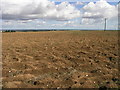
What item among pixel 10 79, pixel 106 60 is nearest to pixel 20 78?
pixel 10 79

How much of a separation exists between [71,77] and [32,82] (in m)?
1.98

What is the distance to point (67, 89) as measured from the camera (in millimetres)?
6871

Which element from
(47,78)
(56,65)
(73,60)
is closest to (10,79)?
(47,78)

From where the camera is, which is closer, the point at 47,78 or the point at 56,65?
the point at 47,78

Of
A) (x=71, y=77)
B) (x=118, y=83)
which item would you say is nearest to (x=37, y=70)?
(x=71, y=77)

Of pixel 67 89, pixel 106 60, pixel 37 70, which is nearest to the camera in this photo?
pixel 67 89

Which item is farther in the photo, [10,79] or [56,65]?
[56,65]

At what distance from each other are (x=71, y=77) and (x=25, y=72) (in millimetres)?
2677

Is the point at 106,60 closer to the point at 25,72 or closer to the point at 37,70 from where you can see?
the point at 37,70

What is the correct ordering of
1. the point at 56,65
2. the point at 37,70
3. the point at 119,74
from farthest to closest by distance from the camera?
the point at 56,65 → the point at 37,70 → the point at 119,74

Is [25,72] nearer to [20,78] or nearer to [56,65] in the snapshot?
[20,78]

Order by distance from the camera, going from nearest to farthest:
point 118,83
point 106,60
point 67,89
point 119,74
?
point 67,89, point 118,83, point 119,74, point 106,60

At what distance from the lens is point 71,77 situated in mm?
8195

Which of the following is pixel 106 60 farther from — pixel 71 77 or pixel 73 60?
pixel 71 77
